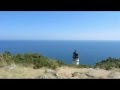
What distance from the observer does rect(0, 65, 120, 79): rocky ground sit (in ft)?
24.1

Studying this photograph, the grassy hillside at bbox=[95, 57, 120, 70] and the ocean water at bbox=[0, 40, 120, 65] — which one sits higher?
the ocean water at bbox=[0, 40, 120, 65]

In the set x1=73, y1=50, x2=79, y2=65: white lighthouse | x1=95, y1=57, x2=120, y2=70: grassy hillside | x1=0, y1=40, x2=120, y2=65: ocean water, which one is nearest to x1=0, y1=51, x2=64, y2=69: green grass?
x1=0, y1=40, x2=120, y2=65: ocean water

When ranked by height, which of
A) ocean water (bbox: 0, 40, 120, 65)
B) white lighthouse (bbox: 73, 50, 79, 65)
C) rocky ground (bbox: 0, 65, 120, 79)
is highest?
ocean water (bbox: 0, 40, 120, 65)

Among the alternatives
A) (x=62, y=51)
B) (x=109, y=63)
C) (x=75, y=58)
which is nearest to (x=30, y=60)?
(x=75, y=58)

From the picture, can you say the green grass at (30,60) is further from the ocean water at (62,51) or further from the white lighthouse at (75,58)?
the white lighthouse at (75,58)

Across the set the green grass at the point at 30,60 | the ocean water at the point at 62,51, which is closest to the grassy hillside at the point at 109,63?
the ocean water at the point at 62,51

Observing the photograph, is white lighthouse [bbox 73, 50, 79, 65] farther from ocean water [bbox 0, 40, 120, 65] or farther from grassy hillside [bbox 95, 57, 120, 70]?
A: grassy hillside [bbox 95, 57, 120, 70]

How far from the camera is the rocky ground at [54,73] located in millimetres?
7340
